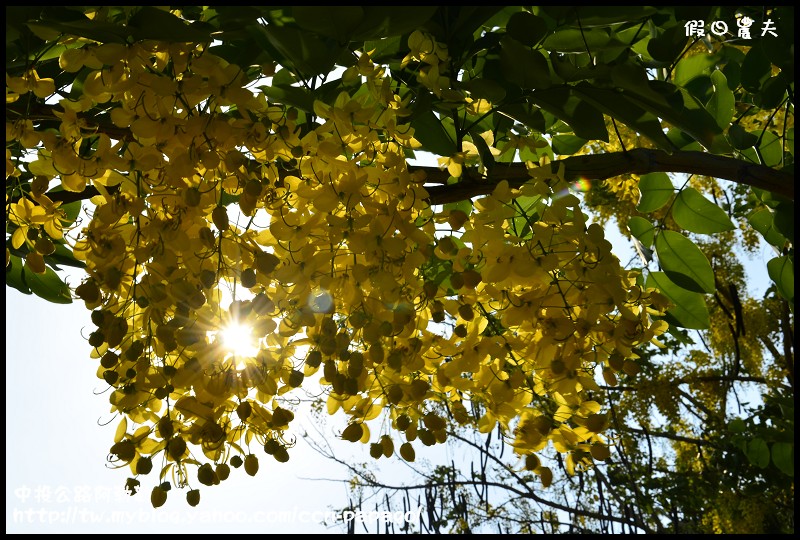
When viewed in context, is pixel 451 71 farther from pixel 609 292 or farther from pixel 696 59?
pixel 696 59

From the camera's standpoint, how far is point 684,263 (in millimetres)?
837

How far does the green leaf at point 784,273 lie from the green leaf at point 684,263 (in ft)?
0.43

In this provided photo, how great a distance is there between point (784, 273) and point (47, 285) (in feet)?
3.20

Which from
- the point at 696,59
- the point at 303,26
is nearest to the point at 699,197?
the point at 696,59

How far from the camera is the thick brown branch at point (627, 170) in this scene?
0.67 m

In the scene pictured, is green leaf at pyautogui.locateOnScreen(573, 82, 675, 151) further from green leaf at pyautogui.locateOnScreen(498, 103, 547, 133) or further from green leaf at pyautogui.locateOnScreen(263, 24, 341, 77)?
green leaf at pyautogui.locateOnScreen(263, 24, 341, 77)

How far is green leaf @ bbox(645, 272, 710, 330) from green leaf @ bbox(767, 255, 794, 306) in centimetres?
13

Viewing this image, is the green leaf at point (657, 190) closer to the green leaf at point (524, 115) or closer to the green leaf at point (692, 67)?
the green leaf at point (692, 67)

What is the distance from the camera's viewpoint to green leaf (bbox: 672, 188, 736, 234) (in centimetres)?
88

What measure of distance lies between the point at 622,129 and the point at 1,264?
4.65 ft

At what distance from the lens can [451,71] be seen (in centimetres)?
63

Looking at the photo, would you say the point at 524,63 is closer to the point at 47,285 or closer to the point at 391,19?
the point at 391,19

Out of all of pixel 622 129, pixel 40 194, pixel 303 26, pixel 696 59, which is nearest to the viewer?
pixel 303 26

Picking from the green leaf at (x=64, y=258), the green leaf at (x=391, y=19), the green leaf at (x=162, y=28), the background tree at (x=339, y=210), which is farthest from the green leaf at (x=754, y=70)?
the green leaf at (x=64, y=258)
